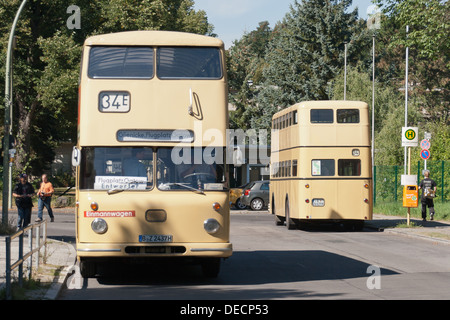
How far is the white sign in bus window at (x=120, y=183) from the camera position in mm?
12562

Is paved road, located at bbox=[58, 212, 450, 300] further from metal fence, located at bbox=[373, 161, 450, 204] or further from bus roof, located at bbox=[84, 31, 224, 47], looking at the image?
metal fence, located at bbox=[373, 161, 450, 204]

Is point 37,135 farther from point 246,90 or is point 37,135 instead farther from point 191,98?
point 191,98

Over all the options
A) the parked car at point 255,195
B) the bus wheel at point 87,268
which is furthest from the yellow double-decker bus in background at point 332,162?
the parked car at point 255,195

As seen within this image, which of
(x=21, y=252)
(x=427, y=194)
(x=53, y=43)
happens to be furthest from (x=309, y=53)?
(x=21, y=252)

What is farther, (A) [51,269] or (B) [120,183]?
(A) [51,269]

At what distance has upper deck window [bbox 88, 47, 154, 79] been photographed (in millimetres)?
12883

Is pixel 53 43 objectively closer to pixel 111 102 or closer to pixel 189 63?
pixel 111 102

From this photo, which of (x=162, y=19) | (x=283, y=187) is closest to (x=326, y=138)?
(x=283, y=187)

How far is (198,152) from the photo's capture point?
12758mm

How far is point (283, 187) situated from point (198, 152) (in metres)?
15.4

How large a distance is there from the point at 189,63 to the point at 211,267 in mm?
3424

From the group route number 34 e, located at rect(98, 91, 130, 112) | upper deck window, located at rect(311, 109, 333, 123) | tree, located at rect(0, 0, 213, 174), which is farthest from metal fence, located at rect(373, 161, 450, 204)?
route number 34 e, located at rect(98, 91, 130, 112)

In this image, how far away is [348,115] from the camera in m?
25.4
